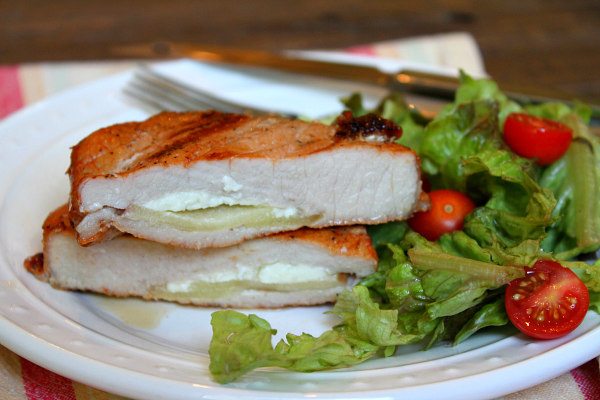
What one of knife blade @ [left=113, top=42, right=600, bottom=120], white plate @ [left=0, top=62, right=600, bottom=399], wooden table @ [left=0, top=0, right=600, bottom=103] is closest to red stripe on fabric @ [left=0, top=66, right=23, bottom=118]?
knife blade @ [left=113, top=42, right=600, bottom=120]

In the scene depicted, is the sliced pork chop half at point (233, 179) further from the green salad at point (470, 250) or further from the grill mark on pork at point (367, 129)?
the green salad at point (470, 250)

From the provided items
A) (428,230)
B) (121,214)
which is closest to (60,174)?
(121,214)

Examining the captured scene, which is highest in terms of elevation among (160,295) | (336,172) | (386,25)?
(336,172)

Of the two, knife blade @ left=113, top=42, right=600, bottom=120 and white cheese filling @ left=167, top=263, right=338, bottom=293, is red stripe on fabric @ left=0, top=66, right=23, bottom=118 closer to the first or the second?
knife blade @ left=113, top=42, right=600, bottom=120

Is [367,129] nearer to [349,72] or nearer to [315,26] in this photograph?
[349,72]

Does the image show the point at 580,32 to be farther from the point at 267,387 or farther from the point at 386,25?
the point at 267,387
